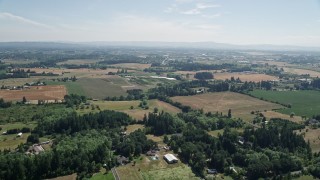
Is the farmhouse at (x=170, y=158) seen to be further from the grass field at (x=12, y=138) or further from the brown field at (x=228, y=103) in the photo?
the brown field at (x=228, y=103)

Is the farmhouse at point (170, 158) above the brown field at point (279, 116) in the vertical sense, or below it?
below

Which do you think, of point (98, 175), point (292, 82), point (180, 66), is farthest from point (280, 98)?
point (180, 66)

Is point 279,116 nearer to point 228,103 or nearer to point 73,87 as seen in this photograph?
point 228,103

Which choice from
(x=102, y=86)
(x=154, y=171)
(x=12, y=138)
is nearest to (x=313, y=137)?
(x=154, y=171)

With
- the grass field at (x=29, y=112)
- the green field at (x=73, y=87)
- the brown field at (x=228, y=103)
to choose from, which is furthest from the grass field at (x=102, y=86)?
the brown field at (x=228, y=103)

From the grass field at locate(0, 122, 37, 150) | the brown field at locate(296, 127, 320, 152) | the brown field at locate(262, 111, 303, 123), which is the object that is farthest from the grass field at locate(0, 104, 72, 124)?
the brown field at locate(296, 127, 320, 152)
